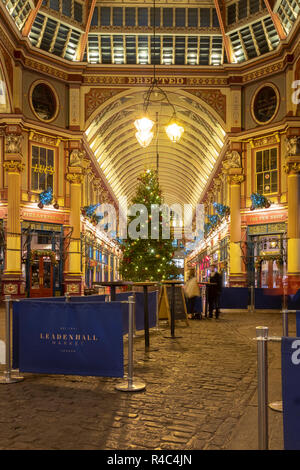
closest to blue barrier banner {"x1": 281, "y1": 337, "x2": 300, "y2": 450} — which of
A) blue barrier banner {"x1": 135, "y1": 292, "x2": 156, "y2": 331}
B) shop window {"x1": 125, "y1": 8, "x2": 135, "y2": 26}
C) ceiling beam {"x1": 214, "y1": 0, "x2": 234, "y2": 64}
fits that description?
blue barrier banner {"x1": 135, "y1": 292, "x2": 156, "y2": 331}

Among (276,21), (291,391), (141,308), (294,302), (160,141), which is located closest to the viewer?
(291,391)

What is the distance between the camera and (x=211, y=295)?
16.5 meters

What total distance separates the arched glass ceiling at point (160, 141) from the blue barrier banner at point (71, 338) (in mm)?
17482

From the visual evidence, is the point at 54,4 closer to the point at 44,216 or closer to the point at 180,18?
the point at 180,18

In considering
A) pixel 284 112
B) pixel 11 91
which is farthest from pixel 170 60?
pixel 11 91

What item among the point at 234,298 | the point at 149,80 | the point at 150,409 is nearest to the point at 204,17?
the point at 149,80

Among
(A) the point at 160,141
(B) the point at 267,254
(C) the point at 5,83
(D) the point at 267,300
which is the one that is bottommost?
(D) the point at 267,300

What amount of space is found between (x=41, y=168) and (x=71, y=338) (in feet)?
63.5

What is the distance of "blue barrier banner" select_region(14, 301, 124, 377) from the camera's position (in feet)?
19.6

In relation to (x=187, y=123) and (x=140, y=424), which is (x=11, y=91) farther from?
(x=140, y=424)

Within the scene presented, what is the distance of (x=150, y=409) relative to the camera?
16.7ft

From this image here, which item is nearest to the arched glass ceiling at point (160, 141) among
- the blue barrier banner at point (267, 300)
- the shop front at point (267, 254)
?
the shop front at point (267, 254)

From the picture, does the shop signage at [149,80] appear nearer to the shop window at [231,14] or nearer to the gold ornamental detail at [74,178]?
the shop window at [231,14]

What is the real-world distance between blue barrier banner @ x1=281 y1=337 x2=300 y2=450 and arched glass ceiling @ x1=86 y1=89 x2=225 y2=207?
66.3ft
